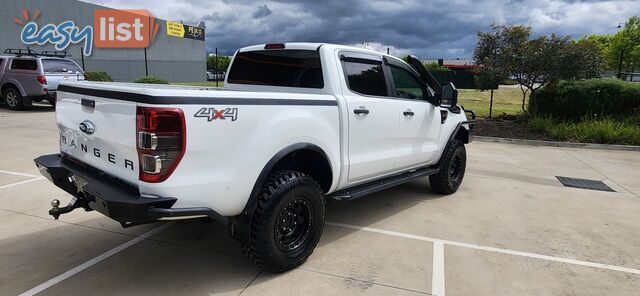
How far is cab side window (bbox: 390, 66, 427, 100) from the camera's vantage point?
4.79 m

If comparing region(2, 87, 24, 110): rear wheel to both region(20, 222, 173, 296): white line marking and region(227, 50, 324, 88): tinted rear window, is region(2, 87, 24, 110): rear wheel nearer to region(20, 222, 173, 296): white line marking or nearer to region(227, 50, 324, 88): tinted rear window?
region(227, 50, 324, 88): tinted rear window

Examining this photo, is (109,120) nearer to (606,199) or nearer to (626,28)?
(606,199)

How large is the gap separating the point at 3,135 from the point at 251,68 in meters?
7.79

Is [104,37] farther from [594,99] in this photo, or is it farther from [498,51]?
[594,99]

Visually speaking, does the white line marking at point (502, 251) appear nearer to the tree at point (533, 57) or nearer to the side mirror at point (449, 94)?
the side mirror at point (449, 94)

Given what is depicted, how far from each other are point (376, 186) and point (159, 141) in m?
2.39

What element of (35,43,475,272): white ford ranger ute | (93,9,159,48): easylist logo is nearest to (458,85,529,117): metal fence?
(35,43,475,272): white ford ranger ute

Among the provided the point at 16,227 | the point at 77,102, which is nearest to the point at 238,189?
the point at 77,102

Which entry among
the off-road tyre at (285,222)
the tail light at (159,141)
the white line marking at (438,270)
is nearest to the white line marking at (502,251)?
the white line marking at (438,270)

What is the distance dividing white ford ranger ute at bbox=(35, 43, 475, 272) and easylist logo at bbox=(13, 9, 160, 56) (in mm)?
33796

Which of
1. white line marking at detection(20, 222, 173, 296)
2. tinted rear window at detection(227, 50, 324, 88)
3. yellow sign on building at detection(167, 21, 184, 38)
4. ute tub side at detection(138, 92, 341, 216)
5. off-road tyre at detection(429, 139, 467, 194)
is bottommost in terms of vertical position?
white line marking at detection(20, 222, 173, 296)

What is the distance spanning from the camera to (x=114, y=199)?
268 cm

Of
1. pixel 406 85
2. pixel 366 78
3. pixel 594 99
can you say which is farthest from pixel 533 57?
pixel 366 78

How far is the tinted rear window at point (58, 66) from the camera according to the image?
45.4ft
